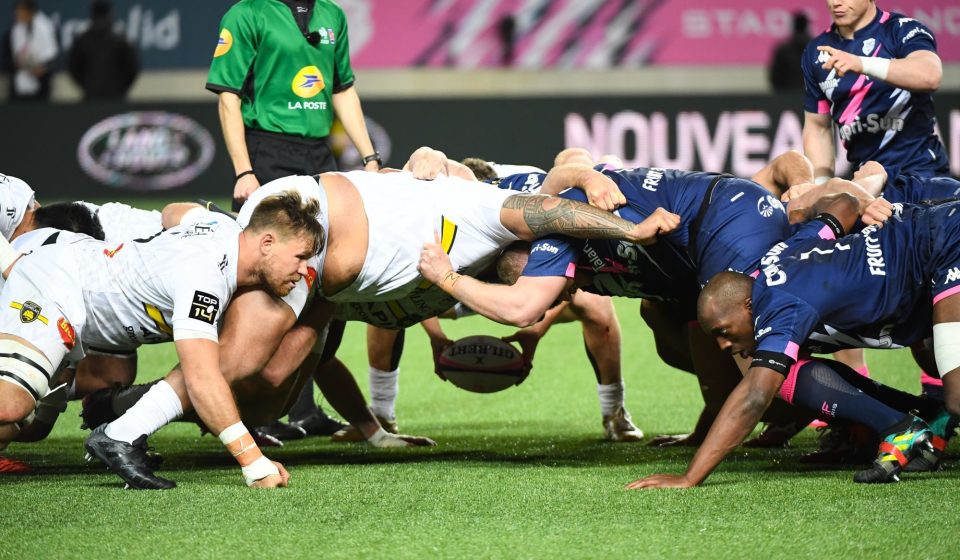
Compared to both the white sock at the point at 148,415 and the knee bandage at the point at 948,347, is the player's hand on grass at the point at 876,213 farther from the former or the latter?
the white sock at the point at 148,415

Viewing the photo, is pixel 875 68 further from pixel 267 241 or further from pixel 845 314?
pixel 267 241

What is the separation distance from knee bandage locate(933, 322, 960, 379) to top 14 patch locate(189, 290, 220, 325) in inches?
106

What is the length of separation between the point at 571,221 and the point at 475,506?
126 cm

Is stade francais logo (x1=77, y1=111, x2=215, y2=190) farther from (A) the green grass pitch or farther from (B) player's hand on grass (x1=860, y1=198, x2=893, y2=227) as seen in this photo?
(B) player's hand on grass (x1=860, y1=198, x2=893, y2=227)

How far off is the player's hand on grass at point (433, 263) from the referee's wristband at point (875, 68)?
7.48 feet

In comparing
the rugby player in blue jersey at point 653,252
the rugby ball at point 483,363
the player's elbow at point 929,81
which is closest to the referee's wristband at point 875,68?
the player's elbow at point 929,81

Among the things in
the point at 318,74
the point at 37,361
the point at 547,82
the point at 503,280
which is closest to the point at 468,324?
the point at 318,74

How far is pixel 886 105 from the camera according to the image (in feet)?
20.8

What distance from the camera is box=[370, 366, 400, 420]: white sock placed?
21.9 feet

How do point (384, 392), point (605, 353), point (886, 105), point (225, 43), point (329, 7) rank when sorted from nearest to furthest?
point (886, 105) → point (605, 353) → point (384, 392) → point (225, 43) → point (329, 7)

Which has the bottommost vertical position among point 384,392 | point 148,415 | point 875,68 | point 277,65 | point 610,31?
point 610,31

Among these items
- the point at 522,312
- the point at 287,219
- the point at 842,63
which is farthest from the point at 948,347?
the point at 287,219

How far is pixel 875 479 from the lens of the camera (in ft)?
15.3

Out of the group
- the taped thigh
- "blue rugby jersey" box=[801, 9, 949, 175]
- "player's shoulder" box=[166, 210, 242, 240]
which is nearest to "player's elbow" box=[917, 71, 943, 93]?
"blue rugby jersey" box=[801, 9, 949, 175]
